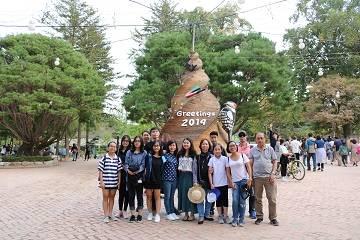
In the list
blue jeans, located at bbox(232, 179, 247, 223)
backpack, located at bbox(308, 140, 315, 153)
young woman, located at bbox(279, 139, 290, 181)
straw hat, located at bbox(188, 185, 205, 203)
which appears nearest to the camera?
blue jeans, located at bbox(232, 179, 247, 223)

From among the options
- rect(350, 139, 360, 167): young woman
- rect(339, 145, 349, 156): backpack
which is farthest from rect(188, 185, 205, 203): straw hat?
rect(350, 139, 360, 167): young woman

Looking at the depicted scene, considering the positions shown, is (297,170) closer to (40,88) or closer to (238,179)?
(238,179)

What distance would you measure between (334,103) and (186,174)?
30.9 meters

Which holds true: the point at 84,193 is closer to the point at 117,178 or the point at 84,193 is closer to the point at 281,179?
the point at 117,178

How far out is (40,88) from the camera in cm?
2338

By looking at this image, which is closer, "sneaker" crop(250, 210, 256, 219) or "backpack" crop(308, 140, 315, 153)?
"sneaker" crop(250, 210, 256, 219)

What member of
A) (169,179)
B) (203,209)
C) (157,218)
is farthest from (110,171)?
(203,209)

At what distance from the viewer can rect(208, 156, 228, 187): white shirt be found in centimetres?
790

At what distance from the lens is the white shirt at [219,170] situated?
7898mm

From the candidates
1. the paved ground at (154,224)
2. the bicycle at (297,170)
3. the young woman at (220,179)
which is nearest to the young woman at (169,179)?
the paved ground at (154,224)

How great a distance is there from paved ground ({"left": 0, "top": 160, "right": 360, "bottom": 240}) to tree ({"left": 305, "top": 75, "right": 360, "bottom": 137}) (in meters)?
23.5

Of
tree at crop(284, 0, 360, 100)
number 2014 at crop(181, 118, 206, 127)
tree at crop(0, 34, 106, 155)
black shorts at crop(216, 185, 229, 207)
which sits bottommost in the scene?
black shorts at crop(216, 185, 229, 207)

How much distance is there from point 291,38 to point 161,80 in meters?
19.4

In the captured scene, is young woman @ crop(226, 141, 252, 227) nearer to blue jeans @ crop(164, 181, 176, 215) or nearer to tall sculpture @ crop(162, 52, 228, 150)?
blue jeans @ crop(164, 181, 176, 215)
